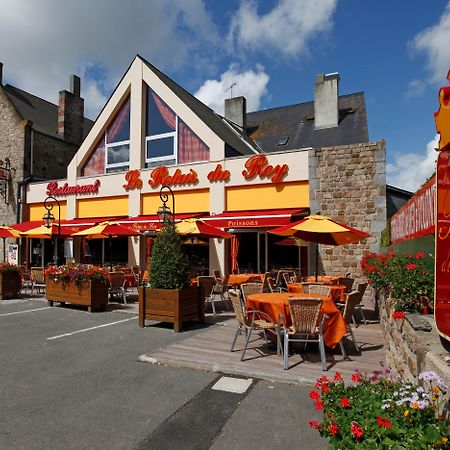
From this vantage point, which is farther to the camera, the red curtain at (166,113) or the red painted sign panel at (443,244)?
the red curtain at (166,113)

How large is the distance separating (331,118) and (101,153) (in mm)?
11989

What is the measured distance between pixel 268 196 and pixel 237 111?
9.77 metres

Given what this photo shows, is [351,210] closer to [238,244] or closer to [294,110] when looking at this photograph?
[238,244]

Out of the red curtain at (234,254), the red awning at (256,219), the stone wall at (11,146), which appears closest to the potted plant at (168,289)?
the red awning at (256,219)

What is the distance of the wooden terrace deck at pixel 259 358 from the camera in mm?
4914

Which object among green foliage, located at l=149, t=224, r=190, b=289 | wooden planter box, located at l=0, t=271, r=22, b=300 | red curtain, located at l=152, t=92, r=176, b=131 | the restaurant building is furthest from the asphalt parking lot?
red curtain, located at l=152, t=92, r=176, b=131

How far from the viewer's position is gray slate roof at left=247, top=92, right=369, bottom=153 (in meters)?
18.3

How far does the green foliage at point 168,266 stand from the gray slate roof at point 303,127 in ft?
40.1

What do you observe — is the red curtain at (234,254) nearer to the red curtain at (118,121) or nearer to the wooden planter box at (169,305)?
the wooden planter box at (169,305)

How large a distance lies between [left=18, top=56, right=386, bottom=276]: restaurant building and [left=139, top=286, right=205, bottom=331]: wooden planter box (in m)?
5.42

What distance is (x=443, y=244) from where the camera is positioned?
242 centimetres

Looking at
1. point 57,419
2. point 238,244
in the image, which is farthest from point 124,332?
point 238,244

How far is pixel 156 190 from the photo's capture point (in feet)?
56.3

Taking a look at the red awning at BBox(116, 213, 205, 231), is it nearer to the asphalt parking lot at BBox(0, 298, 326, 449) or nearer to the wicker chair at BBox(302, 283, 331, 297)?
the wicker chair at BBox(302, 283, 331, 297)
